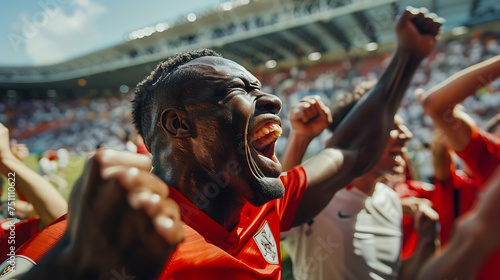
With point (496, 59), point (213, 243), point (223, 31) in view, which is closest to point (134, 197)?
point (213, 243)

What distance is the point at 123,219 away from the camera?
0.46m

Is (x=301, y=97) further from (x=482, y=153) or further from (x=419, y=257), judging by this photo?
(x=482, y=153)

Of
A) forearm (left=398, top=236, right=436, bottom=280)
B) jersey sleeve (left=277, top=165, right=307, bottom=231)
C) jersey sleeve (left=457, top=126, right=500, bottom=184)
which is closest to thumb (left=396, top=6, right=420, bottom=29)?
jersey sleeve (left=457, top=126, right=500, bottom=184)

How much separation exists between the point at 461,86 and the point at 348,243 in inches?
39.3

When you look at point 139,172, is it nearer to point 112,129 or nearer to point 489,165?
point 489,165

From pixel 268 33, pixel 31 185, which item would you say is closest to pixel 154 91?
pixel 31 185

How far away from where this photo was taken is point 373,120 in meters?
1.40

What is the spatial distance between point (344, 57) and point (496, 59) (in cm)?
1814

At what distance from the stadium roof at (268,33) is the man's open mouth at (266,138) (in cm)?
850

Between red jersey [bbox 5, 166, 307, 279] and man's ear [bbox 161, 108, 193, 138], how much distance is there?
0.60 feet

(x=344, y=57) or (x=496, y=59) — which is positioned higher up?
(x=496, y=59)

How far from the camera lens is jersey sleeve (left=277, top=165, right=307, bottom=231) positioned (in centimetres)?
125

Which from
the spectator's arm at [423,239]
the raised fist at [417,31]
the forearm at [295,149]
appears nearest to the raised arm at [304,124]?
the forearm at [295,149]

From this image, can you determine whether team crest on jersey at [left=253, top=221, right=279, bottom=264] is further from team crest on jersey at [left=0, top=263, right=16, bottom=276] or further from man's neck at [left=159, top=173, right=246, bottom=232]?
team crest on jersey at [left=0, top=263, right=16, bottom=276]
